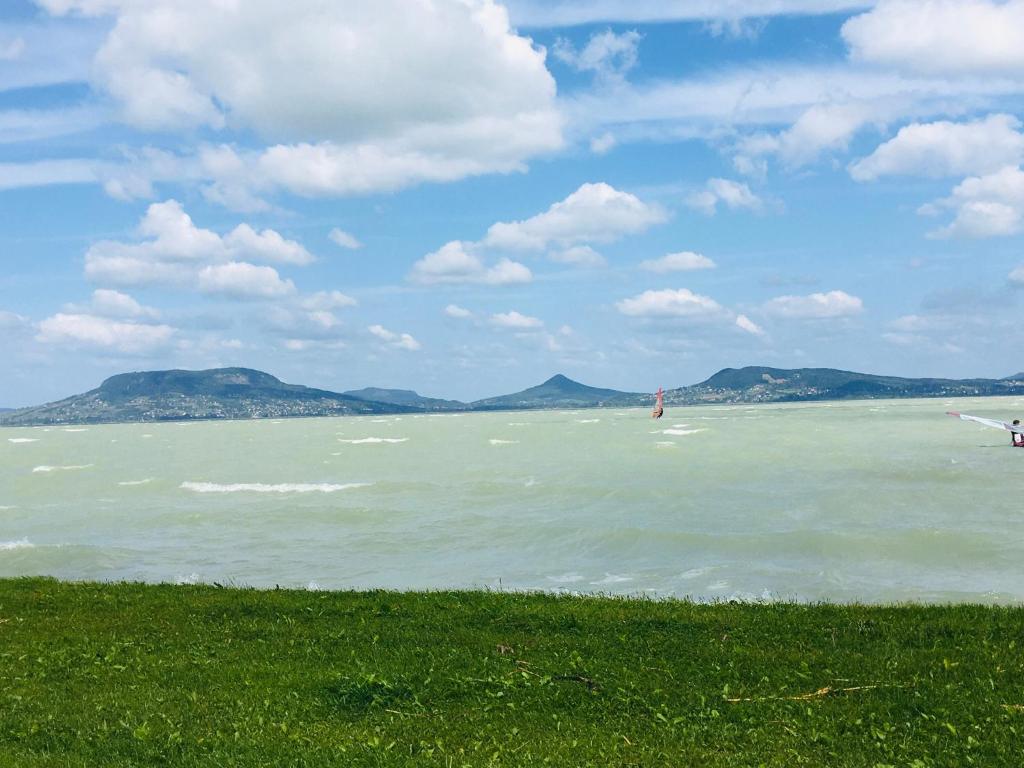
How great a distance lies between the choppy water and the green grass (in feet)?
28.0

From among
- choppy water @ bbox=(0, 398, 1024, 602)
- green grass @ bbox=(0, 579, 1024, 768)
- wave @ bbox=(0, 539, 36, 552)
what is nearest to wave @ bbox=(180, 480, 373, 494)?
choppy water @ bbox=(0, 398, 1024, 602)

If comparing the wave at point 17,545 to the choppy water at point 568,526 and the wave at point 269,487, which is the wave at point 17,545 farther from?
the wave at point 269,487

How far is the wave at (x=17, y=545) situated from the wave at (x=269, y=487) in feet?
56.8

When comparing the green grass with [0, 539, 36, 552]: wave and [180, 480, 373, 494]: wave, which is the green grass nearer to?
[0, 539, 36, 552]: wave

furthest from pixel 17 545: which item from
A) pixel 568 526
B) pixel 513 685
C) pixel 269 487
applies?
pixel 513 685

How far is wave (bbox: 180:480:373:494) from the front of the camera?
5275 cm

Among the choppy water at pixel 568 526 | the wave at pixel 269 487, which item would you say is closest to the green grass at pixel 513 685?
the choppy water at pixel 568 526

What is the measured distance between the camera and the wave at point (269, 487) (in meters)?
52.8

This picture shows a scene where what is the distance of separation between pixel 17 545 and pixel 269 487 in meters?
21.3

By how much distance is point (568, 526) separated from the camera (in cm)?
3547

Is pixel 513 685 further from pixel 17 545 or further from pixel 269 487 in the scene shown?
pixel 269 487

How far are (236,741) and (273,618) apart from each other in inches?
237

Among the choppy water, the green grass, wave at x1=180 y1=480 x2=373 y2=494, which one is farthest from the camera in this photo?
wave at x1=180 y1=480 x2=373 y2=494

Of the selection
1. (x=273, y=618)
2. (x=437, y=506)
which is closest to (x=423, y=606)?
(x=273, y=618)
